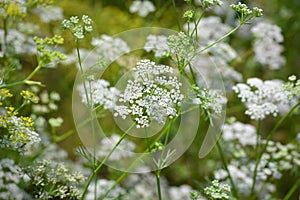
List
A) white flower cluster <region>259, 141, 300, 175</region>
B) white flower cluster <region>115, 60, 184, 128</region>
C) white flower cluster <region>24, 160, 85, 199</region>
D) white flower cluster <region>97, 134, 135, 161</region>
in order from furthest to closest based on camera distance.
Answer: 1. white flower cluster <region>97, 134, 135, 161</region>
2. white flower cluster <region>259, 141, 300, 175</region>
3. white flower cluster <region>24, 160, 85, 199</region>
4. white flower cluster <region>115, 60, 184, 128</region>

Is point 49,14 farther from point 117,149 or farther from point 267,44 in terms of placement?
point 267,44

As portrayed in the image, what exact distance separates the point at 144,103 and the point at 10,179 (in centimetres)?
49

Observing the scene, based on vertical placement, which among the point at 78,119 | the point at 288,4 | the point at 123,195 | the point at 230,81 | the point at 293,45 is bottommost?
the point at 123,195

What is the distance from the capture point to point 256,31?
5.86 feet

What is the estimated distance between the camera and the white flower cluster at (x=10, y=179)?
1.19 meters

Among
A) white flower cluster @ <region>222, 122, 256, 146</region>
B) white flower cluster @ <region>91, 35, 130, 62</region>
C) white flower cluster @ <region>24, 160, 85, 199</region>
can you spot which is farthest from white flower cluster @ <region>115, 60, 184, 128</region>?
white flower cluster @ <region>222, 122, 256, 146</region>

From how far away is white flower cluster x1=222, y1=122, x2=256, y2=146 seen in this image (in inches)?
63.1

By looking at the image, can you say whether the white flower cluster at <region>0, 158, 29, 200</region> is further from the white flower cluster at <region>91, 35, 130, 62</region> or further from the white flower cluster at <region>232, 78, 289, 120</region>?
the white flower cluster at <region>232, 78, 289, 120</region>

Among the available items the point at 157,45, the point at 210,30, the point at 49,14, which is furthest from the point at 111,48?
the point at 210,30

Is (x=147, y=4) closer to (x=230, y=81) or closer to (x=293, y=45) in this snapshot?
(x=230, y=81)

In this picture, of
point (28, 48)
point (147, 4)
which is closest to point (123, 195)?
point (28, 48)

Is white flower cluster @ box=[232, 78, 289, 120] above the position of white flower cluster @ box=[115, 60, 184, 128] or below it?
above

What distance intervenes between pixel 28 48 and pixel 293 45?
58.9 inches

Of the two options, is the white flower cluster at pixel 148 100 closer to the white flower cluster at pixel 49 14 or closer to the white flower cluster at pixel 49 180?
the white flower cluster at pixel 49 180
